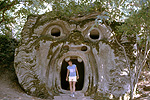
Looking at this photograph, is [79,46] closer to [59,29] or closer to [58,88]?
[59,29]

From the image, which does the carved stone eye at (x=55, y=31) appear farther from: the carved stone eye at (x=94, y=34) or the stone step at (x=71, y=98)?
the stone step at (x=71, y=98)

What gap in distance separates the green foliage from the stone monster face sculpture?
191 cm

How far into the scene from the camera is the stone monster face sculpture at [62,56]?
675 centimetres

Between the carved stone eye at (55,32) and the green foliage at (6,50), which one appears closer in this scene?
the carved stone eye at (55,32)

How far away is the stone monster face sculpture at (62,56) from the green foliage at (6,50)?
191 centimetres

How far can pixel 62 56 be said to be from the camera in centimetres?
725

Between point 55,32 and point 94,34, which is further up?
point 55,32

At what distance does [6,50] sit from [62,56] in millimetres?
3579

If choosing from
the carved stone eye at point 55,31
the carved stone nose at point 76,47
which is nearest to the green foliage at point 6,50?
the carved stone eye at point 55,31

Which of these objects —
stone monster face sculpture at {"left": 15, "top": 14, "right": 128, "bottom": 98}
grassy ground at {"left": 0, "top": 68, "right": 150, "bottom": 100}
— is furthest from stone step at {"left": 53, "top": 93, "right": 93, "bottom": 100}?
grassy ground at {"left": 0, "top": 68, "right": 150, "bottom": 100}

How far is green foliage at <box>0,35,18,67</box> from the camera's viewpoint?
8788mm

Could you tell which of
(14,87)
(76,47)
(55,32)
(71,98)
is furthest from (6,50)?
(71,98)

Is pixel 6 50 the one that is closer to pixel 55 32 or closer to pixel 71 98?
pixel 55 32

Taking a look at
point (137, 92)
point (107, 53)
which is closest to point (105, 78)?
point (107, 53)
